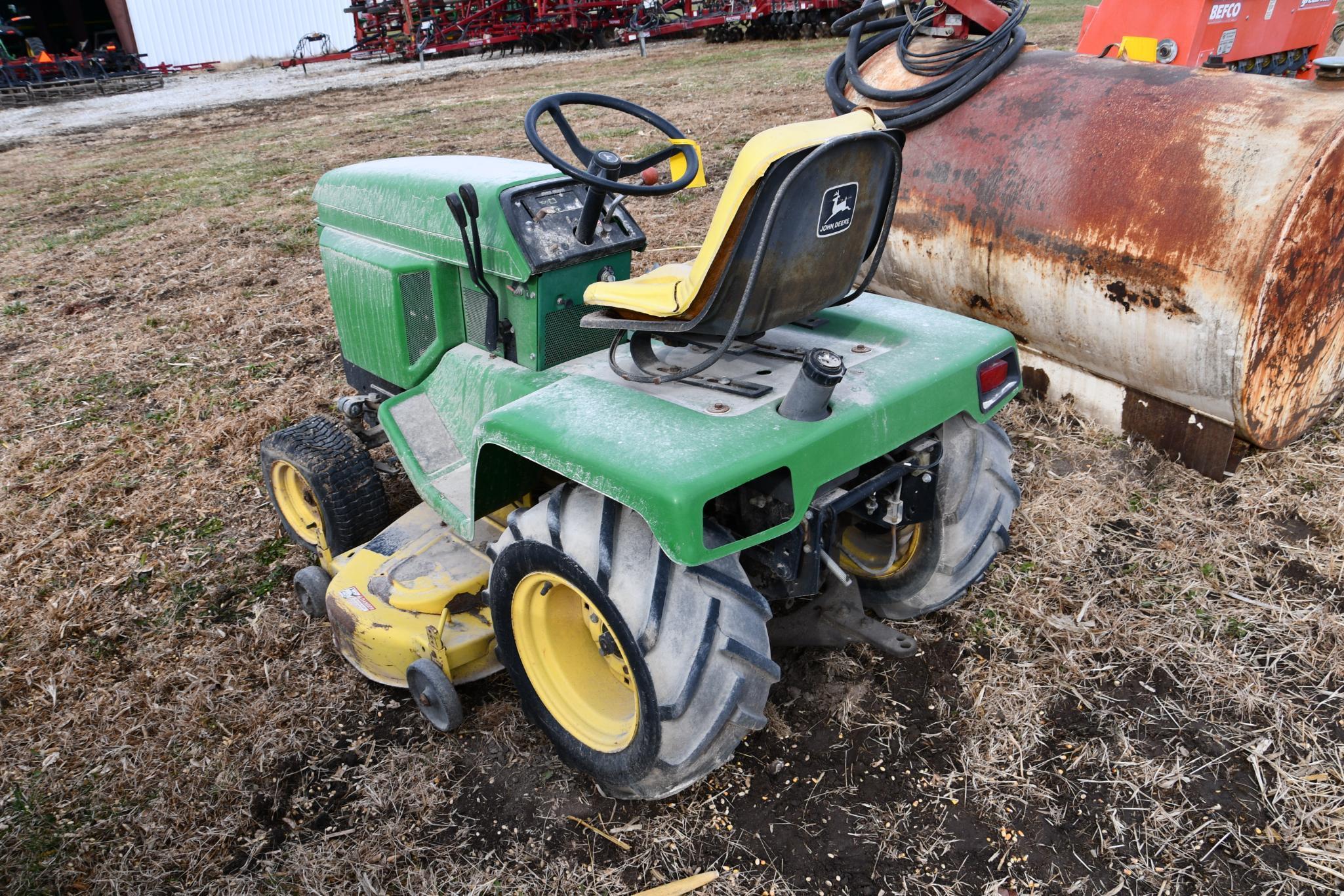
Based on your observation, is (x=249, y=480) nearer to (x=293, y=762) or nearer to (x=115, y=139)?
(x=293, y=762)

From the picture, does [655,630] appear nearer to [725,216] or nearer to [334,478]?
[725,216]

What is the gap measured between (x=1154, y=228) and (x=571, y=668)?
2366mm

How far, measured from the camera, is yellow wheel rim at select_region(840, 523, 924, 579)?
265cm

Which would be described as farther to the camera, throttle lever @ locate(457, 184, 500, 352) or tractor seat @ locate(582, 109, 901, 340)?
throttle lever @ locate(457, 184, 500, 352)

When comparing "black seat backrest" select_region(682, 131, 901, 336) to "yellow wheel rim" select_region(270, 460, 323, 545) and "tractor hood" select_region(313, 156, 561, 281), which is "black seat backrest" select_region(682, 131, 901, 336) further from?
"yellow wheel rim" select_region(270, 460, 323, 545)

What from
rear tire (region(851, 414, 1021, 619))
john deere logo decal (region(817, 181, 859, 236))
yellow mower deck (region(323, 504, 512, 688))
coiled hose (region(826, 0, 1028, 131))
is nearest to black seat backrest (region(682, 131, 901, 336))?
john deere logo decal (region(817, 181, 859, 236))

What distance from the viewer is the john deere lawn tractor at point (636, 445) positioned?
190 centimetres

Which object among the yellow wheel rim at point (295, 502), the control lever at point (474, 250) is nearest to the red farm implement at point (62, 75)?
the yellow wheel rim at point (295, 502)

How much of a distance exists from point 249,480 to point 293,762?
1.75 metres

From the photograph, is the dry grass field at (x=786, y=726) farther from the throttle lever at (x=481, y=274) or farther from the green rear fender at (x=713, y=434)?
the throttle lever at (x=481, y=274)

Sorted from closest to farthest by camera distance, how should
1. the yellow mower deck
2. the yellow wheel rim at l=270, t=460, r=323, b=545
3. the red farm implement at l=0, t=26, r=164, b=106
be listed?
the yellow mower deck
the yellow wheel rim at l=270, t=460, r=323, b=545
the red farm implement at l=0, t=26, r=164, b=106

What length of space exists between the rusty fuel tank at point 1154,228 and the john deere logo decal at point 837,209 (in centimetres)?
163

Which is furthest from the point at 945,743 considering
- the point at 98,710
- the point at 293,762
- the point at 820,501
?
the point at 98,710

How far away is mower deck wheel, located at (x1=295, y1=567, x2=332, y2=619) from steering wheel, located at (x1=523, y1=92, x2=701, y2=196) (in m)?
1.50
